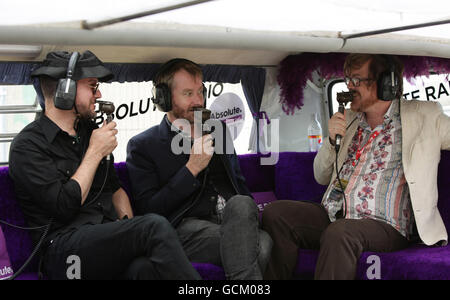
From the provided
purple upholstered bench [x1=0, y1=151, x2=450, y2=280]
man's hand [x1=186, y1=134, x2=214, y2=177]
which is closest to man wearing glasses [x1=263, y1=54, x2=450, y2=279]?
purple upholstered bench [x1=0, y1=151, x2=450, y2=280]

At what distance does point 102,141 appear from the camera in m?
2.89

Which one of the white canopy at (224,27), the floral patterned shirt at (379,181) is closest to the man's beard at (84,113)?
the white canopy at (224,27)

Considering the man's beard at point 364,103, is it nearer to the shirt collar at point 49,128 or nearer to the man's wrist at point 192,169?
the man's wrist at point 192,169

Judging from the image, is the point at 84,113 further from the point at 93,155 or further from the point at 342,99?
the point at 342,99

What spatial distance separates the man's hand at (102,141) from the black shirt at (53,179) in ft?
0.44

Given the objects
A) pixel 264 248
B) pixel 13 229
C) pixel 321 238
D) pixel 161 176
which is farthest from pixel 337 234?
pixel 13 229

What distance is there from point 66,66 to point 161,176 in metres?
0.81

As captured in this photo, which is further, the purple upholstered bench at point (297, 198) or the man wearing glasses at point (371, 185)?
the man wearing glasses at point (371, 185)

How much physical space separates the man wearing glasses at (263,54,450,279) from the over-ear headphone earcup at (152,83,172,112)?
2.70 feet

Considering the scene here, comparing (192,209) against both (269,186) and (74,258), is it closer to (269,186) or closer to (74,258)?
(74,258)

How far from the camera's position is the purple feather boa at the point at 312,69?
3861mm

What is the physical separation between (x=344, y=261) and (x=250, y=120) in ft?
6.64

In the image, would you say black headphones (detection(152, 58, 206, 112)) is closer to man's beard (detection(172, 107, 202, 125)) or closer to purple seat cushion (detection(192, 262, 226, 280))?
man's beard (detection(172, 107, 202, 125))

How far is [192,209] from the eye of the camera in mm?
3260
